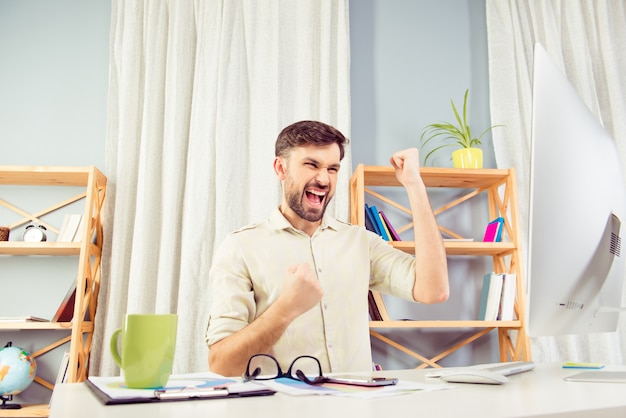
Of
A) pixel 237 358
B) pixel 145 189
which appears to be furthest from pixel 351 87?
pixel 237 358

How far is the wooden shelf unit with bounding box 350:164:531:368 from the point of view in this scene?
92.4 inches

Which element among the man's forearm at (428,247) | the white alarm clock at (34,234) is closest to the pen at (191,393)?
the man's forearm at (428,247)

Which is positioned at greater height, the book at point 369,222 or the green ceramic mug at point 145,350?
the book at point 369,222

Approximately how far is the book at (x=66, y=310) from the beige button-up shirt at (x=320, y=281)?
3.26ft

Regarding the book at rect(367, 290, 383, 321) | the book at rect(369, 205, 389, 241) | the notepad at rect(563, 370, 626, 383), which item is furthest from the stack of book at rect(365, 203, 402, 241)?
the notepad at rect(563, 370, 626, 383)

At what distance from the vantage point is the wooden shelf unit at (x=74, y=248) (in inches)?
85.4

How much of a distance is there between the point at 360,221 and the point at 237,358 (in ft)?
3.87

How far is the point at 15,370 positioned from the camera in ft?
6.97

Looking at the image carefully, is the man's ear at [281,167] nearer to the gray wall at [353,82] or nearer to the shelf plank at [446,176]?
the shelf plank at [446,176]

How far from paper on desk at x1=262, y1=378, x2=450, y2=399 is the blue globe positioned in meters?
1.69

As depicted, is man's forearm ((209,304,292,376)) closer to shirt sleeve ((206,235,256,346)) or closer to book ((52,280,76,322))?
shirt sleeve ((206,235,256,346))

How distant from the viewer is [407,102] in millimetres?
2828

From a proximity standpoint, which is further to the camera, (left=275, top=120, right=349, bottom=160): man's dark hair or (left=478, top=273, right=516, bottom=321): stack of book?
(left=478, top=273, right=516, bottom=321): stack of book

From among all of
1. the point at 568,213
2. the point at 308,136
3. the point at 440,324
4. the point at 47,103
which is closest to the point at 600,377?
the point at 568,213
